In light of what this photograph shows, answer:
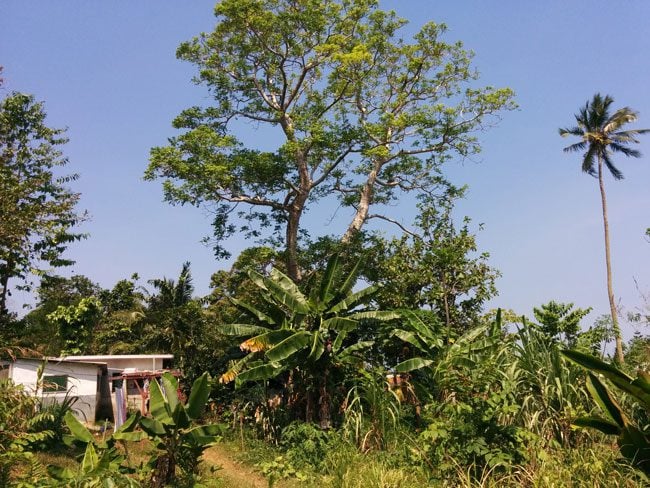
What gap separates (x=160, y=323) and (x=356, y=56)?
13880 mm

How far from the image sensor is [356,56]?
57.6ft

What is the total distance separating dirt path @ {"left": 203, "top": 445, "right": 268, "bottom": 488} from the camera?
1007 cm

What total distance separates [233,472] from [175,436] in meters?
4.06

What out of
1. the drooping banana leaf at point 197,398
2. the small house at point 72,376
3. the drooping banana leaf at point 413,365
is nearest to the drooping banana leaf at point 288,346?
the drooping banana leaf at point 413,365

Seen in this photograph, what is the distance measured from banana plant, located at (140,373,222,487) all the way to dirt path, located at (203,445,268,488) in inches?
66.6

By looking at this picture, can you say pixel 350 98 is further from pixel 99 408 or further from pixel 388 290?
pixel 99 408

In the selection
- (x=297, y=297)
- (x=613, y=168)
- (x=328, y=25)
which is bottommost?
(x=297, y=297)

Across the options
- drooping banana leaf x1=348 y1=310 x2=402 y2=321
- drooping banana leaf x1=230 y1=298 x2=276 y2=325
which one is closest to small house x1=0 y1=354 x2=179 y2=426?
drooping banana leaf x1=230 y1=298 x2=276 y2=325

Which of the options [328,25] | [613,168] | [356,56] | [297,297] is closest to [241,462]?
[297,297]

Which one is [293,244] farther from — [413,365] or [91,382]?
[91,382]

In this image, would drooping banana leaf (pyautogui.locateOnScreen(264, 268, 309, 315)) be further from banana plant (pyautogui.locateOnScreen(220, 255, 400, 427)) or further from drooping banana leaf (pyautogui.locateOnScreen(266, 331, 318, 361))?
drooping banana leaf (pyautogui.locateOnScreen(266, 331, 318, 361))

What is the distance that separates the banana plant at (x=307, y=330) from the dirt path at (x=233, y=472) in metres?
1.72

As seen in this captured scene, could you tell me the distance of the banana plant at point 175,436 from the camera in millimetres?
7457

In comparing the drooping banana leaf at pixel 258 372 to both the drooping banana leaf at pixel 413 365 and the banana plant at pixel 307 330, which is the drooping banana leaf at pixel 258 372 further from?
the drooping banana leaf at pixel 413 365
